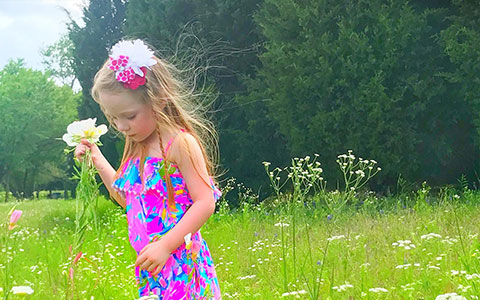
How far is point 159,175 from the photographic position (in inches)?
104

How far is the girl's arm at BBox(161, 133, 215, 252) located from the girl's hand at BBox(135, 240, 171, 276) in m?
0.03

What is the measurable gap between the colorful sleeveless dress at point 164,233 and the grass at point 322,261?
7.9 inches

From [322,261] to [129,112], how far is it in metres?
2.52

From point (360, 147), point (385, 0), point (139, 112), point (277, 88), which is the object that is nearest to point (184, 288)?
point (139, 112)

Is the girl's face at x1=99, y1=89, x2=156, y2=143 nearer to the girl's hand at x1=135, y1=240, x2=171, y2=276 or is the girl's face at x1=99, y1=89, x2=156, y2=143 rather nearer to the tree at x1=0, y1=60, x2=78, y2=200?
the girl's hand at x1=135, y1=240, x2=171, y2=276

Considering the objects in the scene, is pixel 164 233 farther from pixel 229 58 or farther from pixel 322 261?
pixel 229 58

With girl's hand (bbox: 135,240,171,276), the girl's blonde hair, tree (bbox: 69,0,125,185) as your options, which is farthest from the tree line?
girl's hand (bbox: 135,240,171,276)

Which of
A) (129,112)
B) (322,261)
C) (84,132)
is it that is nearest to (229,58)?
(322,261)

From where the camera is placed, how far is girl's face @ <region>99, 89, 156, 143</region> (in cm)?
261

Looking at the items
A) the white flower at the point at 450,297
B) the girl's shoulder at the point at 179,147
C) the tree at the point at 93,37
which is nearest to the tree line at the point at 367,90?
the tree at the point at 93,37

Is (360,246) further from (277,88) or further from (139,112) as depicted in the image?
(277,88)

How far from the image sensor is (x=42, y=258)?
5871 millimetres

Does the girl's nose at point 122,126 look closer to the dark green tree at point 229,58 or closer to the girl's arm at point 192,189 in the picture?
the girl's arm at point 192,189

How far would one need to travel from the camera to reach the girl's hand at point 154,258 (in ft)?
7.82
